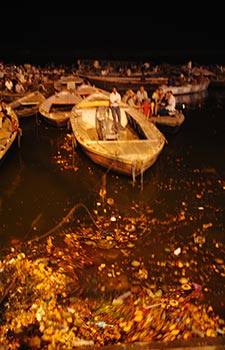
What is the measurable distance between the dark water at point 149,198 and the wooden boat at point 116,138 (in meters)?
0.76

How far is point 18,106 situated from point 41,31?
63.0 metres

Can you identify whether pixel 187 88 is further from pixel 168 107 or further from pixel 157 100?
pixel 168 107

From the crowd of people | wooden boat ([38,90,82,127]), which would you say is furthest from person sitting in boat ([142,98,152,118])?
wooden boat ([38,90,82,127])

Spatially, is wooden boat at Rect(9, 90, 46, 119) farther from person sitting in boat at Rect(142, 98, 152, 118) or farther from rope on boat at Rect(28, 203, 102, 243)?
rope on boat at Rect(28, 203, 102, 243)

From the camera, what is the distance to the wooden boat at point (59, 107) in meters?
15.3

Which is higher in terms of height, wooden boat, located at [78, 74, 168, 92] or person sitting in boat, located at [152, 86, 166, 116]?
person sitting in boat, located at [152, 86, 166, 116]

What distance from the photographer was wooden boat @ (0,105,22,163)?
10792 millimetres

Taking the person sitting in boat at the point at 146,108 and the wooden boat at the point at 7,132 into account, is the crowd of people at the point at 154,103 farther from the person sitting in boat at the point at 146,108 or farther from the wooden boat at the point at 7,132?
the wooden boat at the point at 7,132

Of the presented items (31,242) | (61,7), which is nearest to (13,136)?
(31,242)

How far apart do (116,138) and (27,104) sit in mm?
7755

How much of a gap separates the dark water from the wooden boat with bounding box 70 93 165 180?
0.76 meters

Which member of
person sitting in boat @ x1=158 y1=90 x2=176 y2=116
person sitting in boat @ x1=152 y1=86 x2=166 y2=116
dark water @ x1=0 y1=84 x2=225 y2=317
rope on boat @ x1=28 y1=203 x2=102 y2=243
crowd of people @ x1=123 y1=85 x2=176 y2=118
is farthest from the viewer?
person sitting in boat @ x1=152 y1=86 x2=166 y2=116

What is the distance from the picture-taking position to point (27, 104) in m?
17.4

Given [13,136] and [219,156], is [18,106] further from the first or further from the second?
[219,156]
